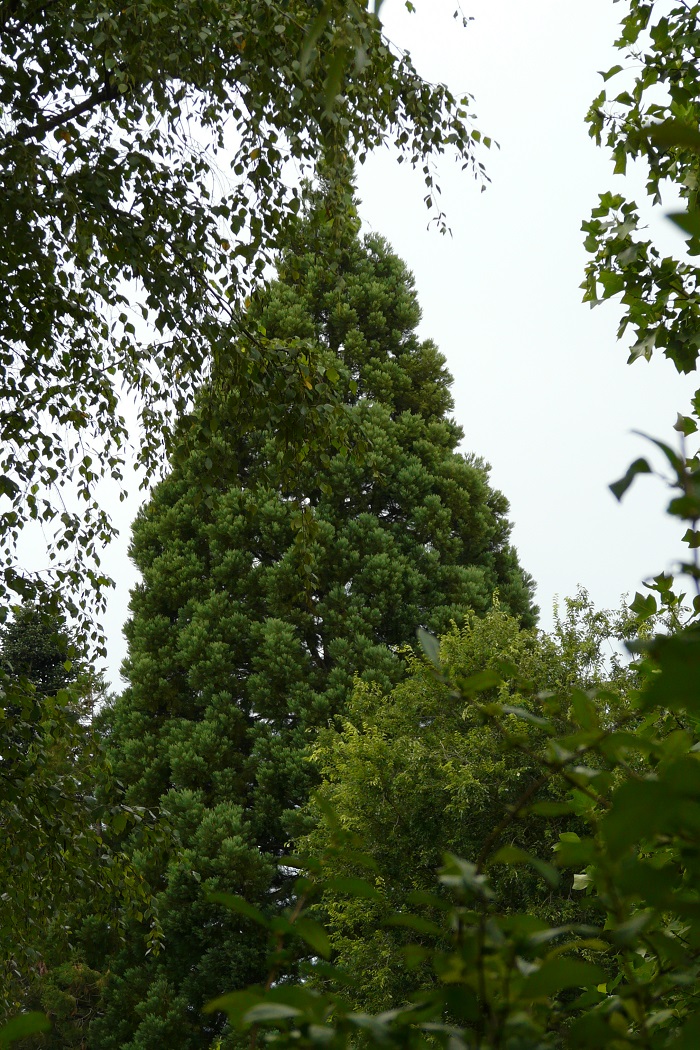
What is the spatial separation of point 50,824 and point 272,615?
8.27 meters

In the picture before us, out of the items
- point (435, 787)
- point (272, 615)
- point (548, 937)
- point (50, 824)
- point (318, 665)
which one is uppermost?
point (272, 615)

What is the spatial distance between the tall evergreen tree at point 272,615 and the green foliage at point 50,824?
555 centimetres

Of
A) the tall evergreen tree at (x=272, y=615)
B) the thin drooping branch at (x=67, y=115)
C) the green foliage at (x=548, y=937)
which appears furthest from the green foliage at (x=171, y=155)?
the tall evergreen tree at (x=272, y=615)

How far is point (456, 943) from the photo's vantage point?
2.77 feet

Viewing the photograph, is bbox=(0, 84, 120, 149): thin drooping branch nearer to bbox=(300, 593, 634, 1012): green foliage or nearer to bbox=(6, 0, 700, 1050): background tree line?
bbox=(6, 0, 700, 1050): background tree line

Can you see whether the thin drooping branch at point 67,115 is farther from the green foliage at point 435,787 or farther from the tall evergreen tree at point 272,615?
the tall evergreen tree at point 272,615

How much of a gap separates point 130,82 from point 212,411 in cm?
151

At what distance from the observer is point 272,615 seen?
510 inches

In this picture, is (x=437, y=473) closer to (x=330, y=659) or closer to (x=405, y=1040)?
(x=330, y=659)

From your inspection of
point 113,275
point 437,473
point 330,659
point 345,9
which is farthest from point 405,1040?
point 437,473

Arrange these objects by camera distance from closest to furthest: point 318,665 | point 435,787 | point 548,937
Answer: point 548,937, point 435,787, point 318,665

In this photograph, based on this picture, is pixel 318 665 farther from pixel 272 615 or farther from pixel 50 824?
pixel 50 824

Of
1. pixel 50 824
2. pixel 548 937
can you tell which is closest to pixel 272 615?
pixel 50 824

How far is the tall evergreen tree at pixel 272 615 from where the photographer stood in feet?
37.3
